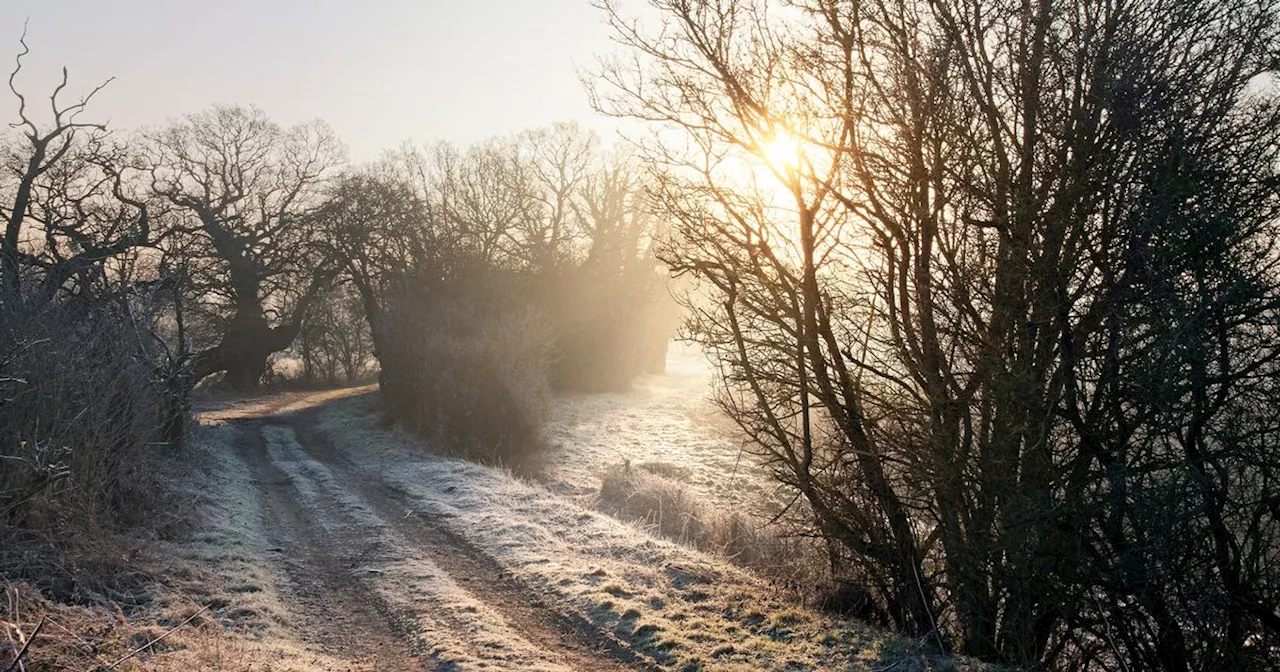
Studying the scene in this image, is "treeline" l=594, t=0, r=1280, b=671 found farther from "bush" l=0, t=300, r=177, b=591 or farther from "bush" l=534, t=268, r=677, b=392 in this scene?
"bush" l=534, t=268, r=677, b=392

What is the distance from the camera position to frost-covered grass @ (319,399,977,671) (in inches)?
291

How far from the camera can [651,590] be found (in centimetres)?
916

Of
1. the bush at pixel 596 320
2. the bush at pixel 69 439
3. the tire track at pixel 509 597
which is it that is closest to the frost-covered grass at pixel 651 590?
the tire track at pixel 509 597

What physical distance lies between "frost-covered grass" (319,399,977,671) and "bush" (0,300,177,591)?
14.6 ft

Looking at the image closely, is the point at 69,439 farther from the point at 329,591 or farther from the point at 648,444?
the point at 648,444

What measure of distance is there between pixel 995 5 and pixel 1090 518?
4.45m

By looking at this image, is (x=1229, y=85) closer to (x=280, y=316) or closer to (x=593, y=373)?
(x=593, y=373)

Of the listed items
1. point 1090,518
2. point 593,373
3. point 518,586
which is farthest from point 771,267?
point 593,373

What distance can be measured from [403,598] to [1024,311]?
23.2ft

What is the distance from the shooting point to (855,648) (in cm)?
737

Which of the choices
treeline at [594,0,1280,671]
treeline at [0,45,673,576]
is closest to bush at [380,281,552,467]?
treeline at [0,45,673,576]

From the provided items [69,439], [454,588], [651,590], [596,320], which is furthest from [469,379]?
[651,590]

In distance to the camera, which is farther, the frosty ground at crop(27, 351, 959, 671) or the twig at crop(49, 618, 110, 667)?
the frosty ground at crop(27, 351, 959, 671)

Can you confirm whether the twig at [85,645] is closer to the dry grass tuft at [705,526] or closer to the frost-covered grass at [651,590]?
the frost-covered grass at [651,590]
